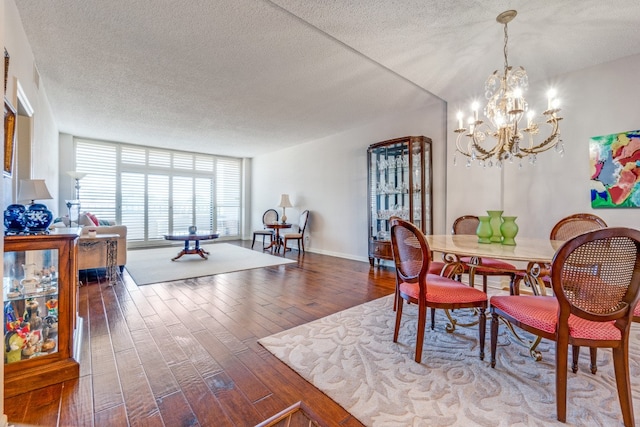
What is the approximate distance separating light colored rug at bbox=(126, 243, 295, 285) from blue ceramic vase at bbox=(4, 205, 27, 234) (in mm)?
2215

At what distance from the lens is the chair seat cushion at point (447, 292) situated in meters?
1.84

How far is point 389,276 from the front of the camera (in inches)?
160

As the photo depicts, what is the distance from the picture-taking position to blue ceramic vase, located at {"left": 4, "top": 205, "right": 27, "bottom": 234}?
158 centimetres

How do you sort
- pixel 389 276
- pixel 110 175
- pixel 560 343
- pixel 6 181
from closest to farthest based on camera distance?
pixel 560 343
pixel 6 181
pixel 389 276
pixel 110 175

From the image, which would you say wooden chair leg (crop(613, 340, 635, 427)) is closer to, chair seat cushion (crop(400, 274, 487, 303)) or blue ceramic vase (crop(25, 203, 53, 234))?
chair seat cushion (crop(400, 274, 487, 303))

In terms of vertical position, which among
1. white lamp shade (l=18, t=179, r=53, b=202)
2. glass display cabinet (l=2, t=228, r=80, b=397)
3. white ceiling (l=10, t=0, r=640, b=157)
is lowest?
glass display cabinet (l=2, t=228, r=80, b=397)

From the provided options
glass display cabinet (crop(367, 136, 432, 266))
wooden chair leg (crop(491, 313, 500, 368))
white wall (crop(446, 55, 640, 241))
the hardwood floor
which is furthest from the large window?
wooden chair leg (crop(491, 313, 500, 368))

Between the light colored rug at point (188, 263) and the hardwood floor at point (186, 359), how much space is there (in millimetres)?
457

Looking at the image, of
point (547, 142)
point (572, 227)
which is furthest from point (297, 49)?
point (572, 227)

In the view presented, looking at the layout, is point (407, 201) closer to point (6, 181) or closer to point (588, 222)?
point (588, 222)

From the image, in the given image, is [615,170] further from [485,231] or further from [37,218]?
[37,218]

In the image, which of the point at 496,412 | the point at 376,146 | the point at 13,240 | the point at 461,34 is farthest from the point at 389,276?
the point at 13,240

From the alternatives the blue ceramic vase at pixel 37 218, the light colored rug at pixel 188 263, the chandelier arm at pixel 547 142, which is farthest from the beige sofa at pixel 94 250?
the chandelier arm at pixel 547 142

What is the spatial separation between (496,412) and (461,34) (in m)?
2.76
